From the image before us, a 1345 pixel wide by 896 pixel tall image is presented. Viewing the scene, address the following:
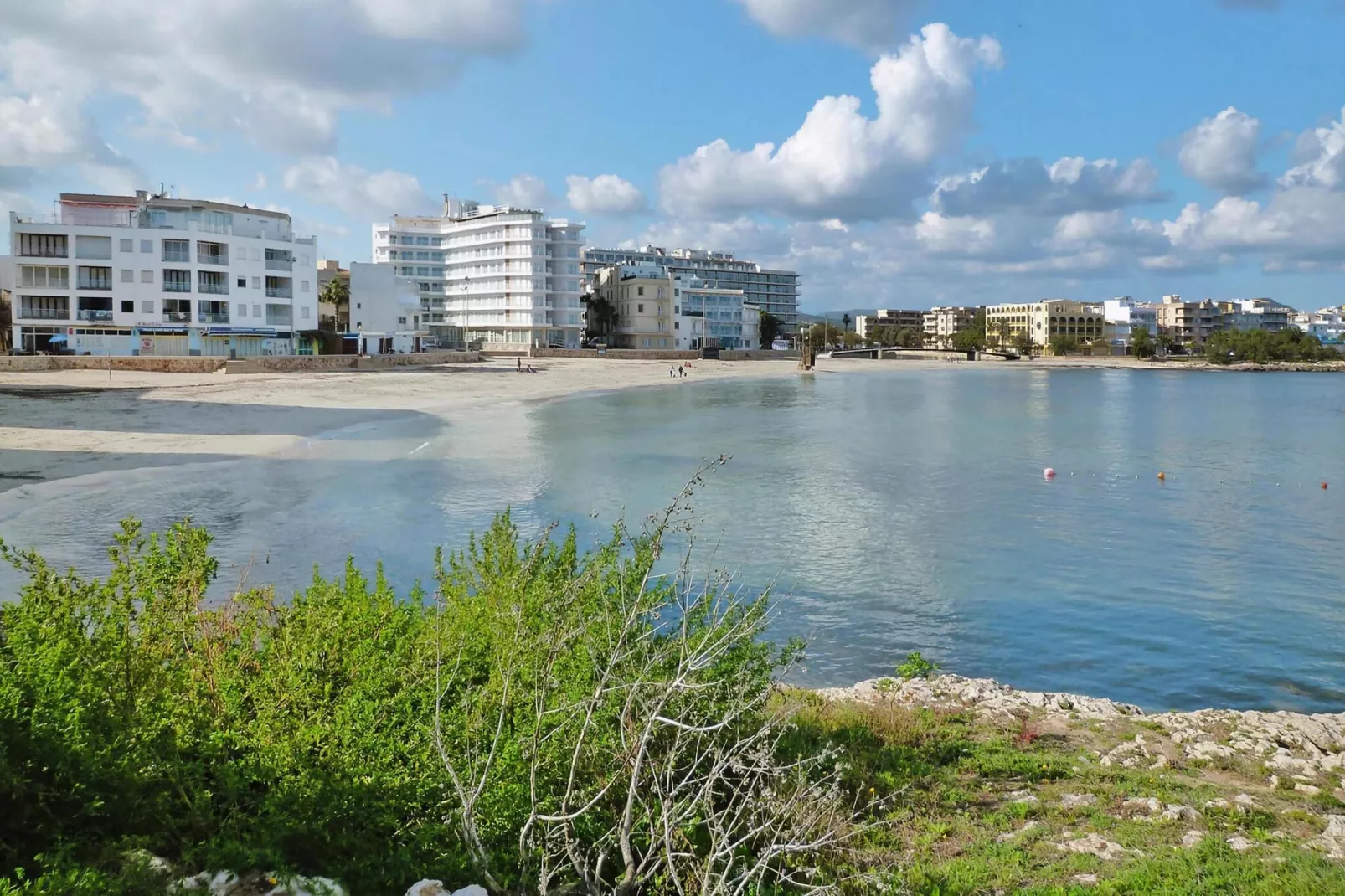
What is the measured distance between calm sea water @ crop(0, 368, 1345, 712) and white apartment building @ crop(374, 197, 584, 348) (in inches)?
3081

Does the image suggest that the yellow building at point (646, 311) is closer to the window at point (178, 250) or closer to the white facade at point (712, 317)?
the white facade at point (712, 317)

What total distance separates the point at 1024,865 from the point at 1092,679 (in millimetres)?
9177

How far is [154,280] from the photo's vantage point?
86625 millimetres

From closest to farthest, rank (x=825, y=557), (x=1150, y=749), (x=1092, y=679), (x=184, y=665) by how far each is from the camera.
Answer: (x=184, y=665) < (x=1150, y=749) < (x=1092, y=679) < (x=825, y=557)

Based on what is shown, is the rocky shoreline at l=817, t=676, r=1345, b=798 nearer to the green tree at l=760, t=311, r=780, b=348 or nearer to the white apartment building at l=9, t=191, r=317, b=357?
the white apartment building at l=9, t=191, r=317, b=357

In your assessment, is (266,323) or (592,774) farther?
(266,323)

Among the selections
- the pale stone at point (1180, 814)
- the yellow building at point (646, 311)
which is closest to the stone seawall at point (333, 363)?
the yellow building at point (646, 311)

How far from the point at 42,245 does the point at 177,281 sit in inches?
416

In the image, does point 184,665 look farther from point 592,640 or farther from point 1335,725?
point 1335,725

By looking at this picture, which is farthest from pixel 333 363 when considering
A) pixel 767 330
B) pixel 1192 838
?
pixel 767 330

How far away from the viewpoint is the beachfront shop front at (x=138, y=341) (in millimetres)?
82312

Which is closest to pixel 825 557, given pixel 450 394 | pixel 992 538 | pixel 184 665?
pixel 992 538

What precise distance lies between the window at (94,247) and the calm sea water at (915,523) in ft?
153

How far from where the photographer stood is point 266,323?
93375 mm
